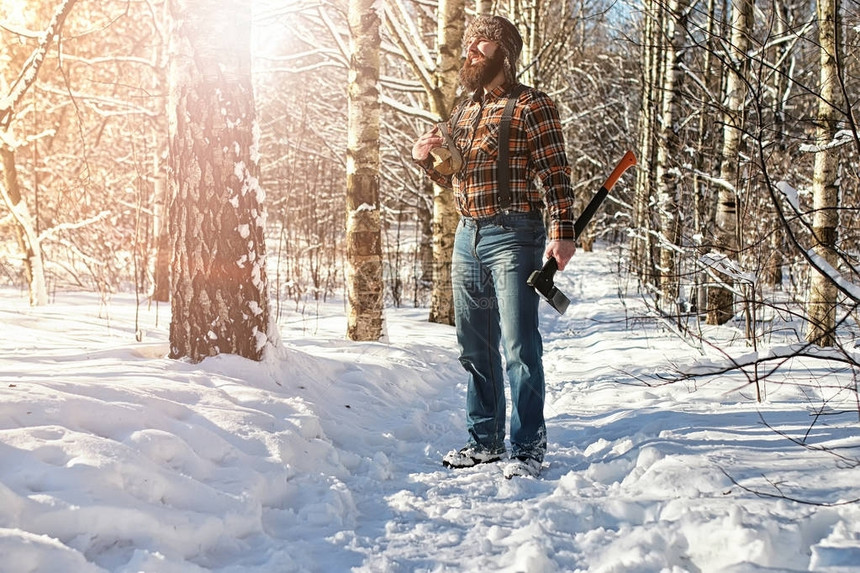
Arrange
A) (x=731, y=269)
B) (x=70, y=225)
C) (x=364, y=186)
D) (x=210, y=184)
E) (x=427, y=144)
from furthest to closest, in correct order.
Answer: (x=70, y=225) < (x=364, y=186) < (x=731, y=269) < (x=210, y=184) < (x=427, y=144)

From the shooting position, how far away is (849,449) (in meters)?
2.62

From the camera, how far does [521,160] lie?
2969 millimetres

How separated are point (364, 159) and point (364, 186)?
27 centimetres

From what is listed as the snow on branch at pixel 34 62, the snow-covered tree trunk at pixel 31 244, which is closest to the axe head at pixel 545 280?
the snow on branch at pixel 34 62

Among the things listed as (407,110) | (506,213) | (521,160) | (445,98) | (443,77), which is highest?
(443,77)

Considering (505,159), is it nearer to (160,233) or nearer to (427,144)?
(427,144)

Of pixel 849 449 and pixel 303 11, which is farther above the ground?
pixel 303 11

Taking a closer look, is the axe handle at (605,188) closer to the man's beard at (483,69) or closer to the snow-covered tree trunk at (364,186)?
the man's beard at (483,69)

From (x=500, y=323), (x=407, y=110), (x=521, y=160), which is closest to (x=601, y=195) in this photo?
(x=521, y=160)

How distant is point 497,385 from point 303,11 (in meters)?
6.23

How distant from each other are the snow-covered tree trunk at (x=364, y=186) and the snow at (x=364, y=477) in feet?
5.60

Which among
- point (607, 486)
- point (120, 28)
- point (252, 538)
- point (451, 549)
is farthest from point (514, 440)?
point (120, 28)

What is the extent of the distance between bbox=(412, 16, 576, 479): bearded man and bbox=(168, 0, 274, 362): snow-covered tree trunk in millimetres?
1179

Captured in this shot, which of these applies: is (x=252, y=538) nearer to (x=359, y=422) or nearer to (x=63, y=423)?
(x=63, y=423)
